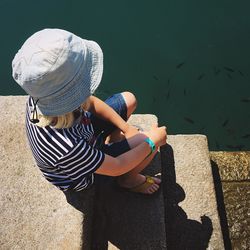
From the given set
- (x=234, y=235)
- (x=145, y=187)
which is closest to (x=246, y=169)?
(x=234, y=235)

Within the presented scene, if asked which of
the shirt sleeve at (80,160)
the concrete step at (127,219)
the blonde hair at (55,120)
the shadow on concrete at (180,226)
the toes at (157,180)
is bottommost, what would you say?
the shadow on concrete at (180,226)

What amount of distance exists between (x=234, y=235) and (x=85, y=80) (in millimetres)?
2106

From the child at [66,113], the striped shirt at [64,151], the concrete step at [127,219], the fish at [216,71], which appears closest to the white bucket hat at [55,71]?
the child at [66,113]

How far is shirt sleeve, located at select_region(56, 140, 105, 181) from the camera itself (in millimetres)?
2275

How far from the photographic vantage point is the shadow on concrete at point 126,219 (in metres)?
2.97

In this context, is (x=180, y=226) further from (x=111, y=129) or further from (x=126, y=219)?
(x=111, y=129)

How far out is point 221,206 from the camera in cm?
365

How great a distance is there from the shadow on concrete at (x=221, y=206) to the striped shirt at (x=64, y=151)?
1.63 m

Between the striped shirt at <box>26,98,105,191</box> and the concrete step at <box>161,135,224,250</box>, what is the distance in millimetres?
1181

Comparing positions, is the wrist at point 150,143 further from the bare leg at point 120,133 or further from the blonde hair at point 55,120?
the blonde hair at point 55,120

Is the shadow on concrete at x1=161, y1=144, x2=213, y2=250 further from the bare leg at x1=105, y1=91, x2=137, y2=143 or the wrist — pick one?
the wrist

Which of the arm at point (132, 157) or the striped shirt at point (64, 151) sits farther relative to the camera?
the arm at point (132, 157)

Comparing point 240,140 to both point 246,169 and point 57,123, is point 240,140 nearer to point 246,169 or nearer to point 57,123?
point 246,169

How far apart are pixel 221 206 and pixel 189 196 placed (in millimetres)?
408
